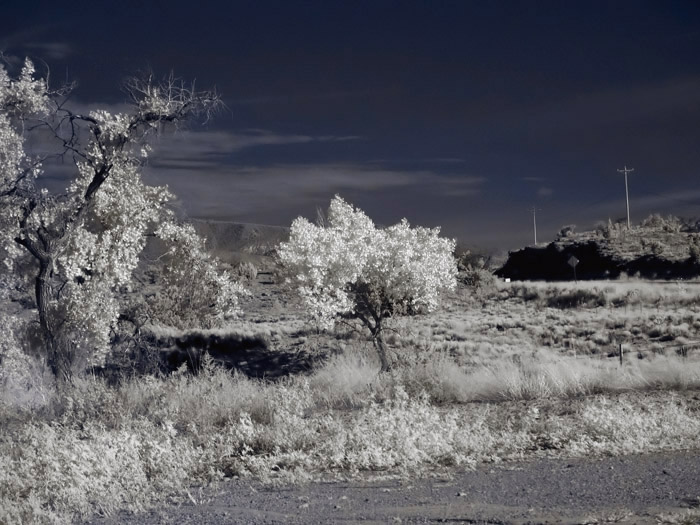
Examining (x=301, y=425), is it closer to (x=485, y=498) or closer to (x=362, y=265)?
(x=485, y=498)

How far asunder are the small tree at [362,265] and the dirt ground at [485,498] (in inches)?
456

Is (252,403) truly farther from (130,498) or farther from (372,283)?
(372,283)

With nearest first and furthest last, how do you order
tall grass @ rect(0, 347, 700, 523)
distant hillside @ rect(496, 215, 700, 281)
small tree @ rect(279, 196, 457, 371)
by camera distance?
tall grass @ rect(0, 347, 700, 523), small tree @ rect(279, 196, 457, 371), distant hillside @ rect(496, 215, 700, 281)

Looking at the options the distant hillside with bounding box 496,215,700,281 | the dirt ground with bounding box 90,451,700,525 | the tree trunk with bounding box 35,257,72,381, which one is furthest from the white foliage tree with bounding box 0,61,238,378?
the distant hillside with bounding box 496,215,700,281

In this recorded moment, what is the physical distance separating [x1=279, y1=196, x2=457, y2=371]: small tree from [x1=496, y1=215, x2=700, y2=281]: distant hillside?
3151 centimetres

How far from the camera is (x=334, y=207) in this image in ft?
71.6

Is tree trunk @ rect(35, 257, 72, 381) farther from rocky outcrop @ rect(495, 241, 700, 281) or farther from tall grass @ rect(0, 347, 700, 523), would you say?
rocky outcrop @ rect(495, 241, 700, 281)

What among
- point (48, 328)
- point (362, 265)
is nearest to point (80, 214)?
point (48, 328)

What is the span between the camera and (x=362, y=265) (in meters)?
20.5

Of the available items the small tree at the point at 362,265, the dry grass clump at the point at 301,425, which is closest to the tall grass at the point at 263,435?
the dry grass clump at the point at 301,425

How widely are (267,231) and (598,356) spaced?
321 ft

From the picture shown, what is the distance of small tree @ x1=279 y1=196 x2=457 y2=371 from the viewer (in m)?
20.2

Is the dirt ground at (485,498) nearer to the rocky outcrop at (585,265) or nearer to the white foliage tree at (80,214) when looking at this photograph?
the white foliage tree at (80,214)

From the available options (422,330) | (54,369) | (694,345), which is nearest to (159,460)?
(54,369)
